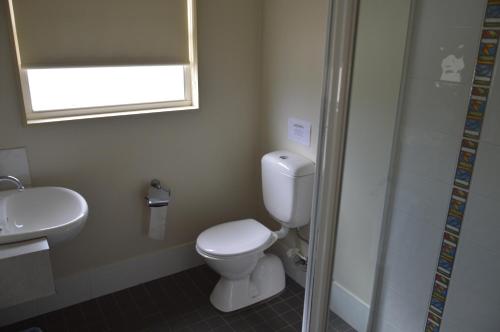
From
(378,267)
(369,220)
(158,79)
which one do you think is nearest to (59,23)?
(158,79)

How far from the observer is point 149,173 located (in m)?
2.50

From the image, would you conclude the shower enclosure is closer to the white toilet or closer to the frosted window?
the white toilet

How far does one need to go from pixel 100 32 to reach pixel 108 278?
1.45 meters

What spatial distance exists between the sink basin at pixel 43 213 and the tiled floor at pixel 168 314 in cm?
72

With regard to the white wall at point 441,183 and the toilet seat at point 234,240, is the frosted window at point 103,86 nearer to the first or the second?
the toilet seat at point 234,240

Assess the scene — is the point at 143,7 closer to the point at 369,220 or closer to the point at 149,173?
the point at 149,173

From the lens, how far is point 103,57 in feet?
7.20

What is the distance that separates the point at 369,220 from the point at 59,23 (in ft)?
5.70

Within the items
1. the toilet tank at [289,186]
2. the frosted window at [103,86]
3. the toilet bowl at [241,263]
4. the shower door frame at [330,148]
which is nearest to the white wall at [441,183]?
the shower door frame at [330,148]

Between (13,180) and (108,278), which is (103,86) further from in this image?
(108,278)

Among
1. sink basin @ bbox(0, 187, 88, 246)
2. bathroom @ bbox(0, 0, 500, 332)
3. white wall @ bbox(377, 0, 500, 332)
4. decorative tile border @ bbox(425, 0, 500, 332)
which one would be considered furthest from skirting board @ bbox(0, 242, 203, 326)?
decorative tile border @ bbox(425, 0, 500, 332)

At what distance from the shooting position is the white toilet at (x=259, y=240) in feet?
7.50

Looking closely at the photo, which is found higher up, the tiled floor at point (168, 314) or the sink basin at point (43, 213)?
the sink basin at point (43, 213)

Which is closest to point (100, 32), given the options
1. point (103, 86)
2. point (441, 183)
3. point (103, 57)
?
point (103, 57)
